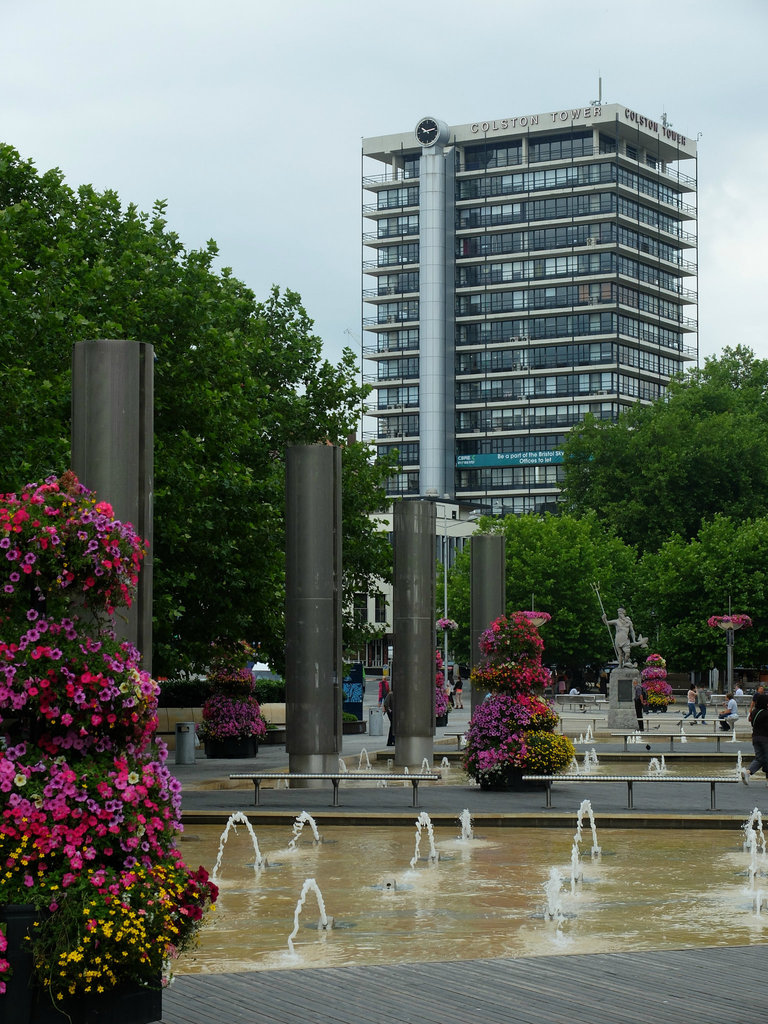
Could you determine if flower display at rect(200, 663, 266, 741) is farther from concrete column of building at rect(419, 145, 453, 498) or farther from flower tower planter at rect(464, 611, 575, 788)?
concrete column of building at rect(419, 145, 453, 498)

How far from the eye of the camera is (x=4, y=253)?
25.1 m

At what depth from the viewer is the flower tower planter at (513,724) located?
21.6 meters

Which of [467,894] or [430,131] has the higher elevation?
[430,131]

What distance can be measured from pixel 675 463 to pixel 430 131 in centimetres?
5614

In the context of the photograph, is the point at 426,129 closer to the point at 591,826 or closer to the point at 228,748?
the point at 228,748

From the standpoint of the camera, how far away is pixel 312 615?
23781mm

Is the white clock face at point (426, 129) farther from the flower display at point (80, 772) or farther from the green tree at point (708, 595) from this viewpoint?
the flower display at point (80, 772)

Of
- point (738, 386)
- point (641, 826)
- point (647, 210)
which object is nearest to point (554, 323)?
point (647, 210)

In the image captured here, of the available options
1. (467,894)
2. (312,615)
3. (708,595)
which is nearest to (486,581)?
(312,615)

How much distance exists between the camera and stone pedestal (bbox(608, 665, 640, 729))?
144 ft

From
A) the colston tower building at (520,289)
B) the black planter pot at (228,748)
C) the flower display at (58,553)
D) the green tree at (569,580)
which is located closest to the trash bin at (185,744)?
the black planter pot at (228,748)

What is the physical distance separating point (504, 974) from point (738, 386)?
292 feet

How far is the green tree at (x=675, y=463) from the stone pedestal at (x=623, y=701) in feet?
110

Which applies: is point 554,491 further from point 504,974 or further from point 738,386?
point 504,974
